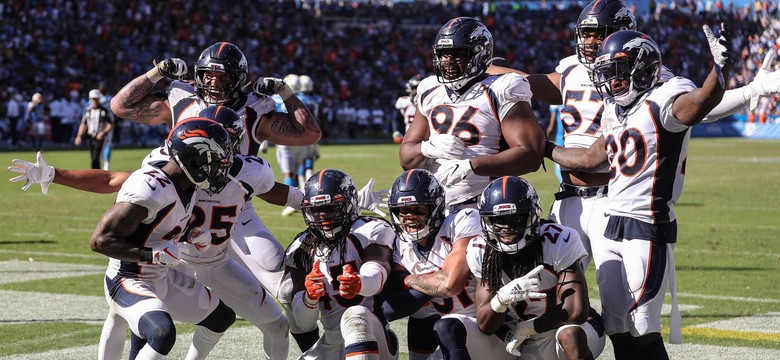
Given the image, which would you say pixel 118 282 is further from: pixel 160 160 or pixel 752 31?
pixel 752 31

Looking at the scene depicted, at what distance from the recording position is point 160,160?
5.47 meters

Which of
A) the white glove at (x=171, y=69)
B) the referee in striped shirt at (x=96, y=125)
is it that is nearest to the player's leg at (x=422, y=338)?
the white glove at (x=171, y=69)

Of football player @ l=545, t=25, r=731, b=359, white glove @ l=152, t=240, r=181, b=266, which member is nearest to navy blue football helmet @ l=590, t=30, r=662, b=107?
football player @ l=545, t=25, r=731, b=359

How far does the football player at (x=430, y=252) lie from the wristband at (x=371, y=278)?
0.16m

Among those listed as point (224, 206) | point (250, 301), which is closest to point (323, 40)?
point (224, 206)

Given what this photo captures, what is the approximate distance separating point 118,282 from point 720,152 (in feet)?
89.1

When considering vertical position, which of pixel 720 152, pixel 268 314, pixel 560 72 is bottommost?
pixel 720 152

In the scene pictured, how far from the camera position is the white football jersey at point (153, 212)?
5.03 metres

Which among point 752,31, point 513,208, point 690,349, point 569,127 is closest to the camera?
point 513,208

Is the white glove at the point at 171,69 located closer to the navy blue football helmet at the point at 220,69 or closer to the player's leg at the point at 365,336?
the navy blue football helmet at the point at 220,69

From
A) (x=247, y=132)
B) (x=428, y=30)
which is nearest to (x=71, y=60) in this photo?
(x=428, y=30)

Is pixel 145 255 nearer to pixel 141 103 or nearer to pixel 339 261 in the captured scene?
pixel 339 261

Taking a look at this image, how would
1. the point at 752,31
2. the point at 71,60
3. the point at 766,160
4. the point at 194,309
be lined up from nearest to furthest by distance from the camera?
the point at 194,309
the point at 766,160
the point at 71,60
the point at 752,31

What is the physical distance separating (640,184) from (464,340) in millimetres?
1150
